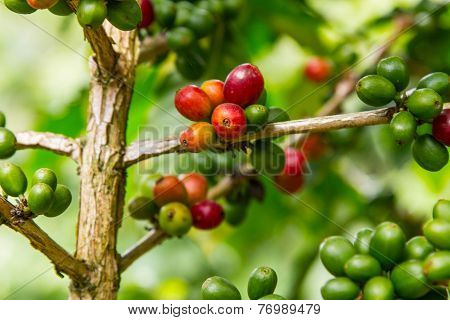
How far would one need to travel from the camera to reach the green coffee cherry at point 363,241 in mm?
2002

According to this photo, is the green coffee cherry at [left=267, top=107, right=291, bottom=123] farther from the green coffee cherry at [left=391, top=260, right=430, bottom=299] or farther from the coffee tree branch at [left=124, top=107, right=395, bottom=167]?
the green coffee cherry at [left=391, top=260, right=430, bottom=299]

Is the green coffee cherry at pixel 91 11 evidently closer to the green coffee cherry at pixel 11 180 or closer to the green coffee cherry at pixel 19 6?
the green coffee cherry at pixel 19 6

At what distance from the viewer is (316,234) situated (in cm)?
392

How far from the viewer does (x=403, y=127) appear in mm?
1726

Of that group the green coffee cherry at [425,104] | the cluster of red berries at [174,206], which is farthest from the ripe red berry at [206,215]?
the green coffee cherry at [425,104]

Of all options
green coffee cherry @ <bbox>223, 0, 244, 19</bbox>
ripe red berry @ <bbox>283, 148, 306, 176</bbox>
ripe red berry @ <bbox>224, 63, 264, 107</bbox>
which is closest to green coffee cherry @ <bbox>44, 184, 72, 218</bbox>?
ripe red berry @ <bbox>224, 63, 264, 107</bbox>

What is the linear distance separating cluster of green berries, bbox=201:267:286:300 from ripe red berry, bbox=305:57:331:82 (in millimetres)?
2243

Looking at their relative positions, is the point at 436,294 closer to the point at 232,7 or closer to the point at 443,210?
the point at 443,210

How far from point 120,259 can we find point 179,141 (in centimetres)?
42

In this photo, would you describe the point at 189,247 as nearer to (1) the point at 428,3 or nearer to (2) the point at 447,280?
(1) the point at 428,3

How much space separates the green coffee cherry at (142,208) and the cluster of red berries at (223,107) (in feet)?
1.72

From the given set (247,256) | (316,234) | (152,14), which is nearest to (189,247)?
(247,256)

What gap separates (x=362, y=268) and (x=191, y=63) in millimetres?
1223

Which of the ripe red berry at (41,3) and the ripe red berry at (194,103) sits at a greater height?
the ripe red berry at (41,3)
